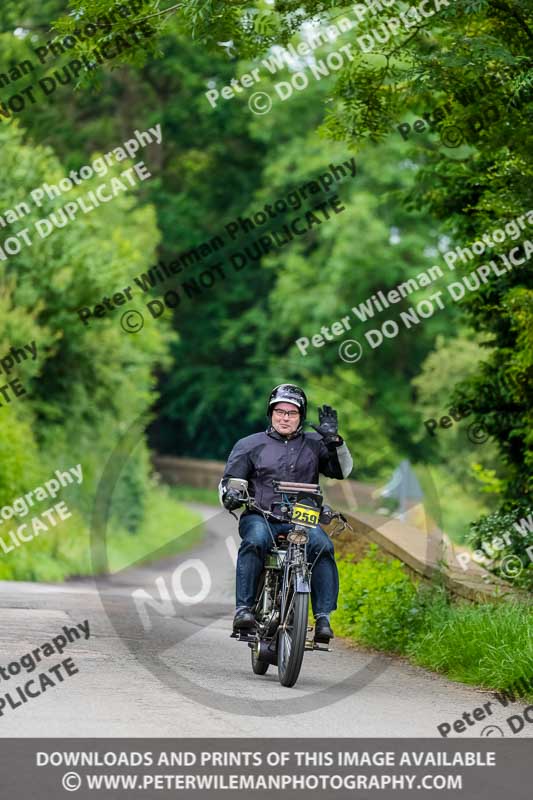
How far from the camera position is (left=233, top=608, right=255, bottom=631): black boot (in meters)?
9.68

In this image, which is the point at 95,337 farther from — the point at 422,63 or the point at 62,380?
the point at 422,63

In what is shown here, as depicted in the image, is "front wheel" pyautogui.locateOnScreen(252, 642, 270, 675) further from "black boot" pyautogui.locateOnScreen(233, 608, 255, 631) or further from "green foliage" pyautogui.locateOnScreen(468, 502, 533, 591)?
"green foliage" pyautogui.locateOnScreen(468, 502, 533, 591)

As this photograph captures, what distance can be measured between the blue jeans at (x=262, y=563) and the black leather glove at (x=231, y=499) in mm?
266

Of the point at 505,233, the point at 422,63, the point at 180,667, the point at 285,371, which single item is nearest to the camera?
the point at 180,667

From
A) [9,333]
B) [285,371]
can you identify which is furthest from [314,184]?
[9,333]

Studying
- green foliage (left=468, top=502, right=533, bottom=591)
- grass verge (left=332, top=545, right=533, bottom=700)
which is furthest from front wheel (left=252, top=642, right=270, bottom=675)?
green foliage (left=468, top=502, right=533, bottom=591)

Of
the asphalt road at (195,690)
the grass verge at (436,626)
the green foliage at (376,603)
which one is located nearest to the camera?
the asphalt road at (195,690)

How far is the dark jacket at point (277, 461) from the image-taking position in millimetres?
10070

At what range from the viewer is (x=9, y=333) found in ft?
81.9

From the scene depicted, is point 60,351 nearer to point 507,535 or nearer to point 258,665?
point 507,535

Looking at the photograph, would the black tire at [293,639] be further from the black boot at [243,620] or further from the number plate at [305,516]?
the number plate at [305,516]

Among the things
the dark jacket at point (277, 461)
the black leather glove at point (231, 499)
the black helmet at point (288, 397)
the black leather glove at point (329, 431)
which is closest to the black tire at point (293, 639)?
the black leather glove at point (231, 499)

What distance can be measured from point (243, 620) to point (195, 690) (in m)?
0.77
